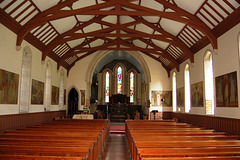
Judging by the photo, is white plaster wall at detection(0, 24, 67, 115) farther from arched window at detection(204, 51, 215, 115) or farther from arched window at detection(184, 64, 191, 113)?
arched window at detection(184, 64, 191, 113)

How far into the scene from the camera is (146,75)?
1989cm

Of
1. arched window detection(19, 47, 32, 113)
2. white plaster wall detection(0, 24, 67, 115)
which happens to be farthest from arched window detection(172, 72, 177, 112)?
arched window detection(19, 47, 32, 113)

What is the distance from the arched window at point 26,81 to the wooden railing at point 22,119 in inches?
23.1

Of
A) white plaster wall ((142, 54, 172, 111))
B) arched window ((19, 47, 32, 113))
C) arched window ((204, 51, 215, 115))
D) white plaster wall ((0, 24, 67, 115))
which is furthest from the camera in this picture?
white plaster wall ((142, 54, 172, 111))

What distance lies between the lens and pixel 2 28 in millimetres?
9094

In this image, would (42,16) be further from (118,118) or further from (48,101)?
(118,118)

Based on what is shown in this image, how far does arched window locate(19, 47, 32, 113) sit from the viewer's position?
11680 millimetres

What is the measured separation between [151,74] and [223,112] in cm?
1029

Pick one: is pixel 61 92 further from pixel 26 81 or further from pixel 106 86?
pixel 106 86

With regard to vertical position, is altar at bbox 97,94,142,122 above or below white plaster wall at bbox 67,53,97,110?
below

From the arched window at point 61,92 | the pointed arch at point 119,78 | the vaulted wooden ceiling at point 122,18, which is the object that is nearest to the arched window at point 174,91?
the vaulted wooden ceiling at point 122,18

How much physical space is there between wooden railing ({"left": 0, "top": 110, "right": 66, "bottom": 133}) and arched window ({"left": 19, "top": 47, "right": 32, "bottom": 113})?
586mm

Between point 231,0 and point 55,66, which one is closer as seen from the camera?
point 231,0

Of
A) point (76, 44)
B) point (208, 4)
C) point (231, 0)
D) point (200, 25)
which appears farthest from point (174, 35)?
point (76, 44)
